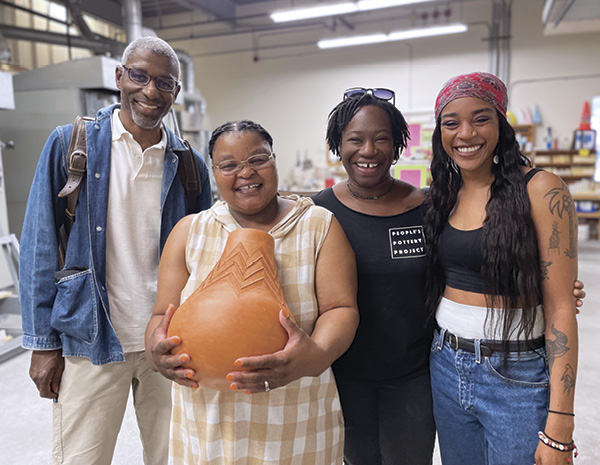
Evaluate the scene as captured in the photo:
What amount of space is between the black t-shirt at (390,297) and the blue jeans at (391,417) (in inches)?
1.6

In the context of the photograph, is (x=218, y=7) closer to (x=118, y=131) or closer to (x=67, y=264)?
(x=118, y=131)

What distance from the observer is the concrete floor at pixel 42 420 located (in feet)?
7.59

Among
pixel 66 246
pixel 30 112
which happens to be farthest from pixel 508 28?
pixel 66 246

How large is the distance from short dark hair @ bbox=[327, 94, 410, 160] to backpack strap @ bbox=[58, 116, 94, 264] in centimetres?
77

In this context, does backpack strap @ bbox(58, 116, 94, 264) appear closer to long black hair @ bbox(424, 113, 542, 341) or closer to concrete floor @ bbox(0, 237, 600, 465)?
long black hair @ bbox(424, 113, 542, 341)

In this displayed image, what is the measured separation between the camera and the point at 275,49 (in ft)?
31.2

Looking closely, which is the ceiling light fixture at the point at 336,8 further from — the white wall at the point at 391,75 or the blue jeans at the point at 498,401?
the blue jeans at the point at 498,401

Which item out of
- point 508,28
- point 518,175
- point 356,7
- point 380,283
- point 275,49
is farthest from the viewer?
point 275,49

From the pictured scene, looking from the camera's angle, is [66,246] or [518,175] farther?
[66,246]

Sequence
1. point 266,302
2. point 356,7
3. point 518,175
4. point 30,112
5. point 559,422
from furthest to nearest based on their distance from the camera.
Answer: point 356,7, point 30,112, point 518,175, point 559,422, point 266,302

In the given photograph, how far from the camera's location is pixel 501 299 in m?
1.16

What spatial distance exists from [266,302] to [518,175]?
29.0 inches

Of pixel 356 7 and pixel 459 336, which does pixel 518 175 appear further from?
pixel 356 7

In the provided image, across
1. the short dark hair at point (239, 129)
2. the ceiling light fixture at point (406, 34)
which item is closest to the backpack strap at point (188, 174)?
the short dark hair at point (239, 129)
